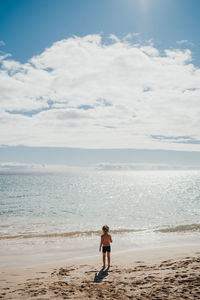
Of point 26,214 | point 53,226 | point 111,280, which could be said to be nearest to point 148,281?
point 111,280

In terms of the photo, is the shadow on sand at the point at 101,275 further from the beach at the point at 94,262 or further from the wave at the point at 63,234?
the wave at the point at 63,234

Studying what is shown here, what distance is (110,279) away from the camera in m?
9.30

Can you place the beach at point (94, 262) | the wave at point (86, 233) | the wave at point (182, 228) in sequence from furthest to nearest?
the wave at point (182, 228)
the wave at point (86, 233)
the beach at point (94, 262)

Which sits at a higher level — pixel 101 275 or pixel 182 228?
pixel 182 228

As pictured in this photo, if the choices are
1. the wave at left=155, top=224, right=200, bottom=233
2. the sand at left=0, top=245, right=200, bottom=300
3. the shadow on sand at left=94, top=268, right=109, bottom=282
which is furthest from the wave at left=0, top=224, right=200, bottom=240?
the shadow on sand at left=94, top=268, right=109, bottom=282

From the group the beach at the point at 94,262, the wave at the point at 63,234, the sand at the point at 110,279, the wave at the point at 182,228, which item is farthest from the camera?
the wave at the point at 182,228

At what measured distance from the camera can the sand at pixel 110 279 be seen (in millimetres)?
7770

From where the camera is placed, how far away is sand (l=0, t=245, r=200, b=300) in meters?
7.77

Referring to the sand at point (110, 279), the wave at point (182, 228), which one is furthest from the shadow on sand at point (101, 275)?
the wave at point (182, 228)

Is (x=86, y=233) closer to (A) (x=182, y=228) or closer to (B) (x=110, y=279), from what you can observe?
(A) (x=182, y=228)

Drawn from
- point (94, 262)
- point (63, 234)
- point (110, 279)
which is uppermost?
point (63, 234)

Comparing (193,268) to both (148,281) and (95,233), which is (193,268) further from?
(95,233)

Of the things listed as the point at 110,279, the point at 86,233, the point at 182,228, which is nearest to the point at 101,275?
the point at 110,279

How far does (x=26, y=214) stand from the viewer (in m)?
31.9
